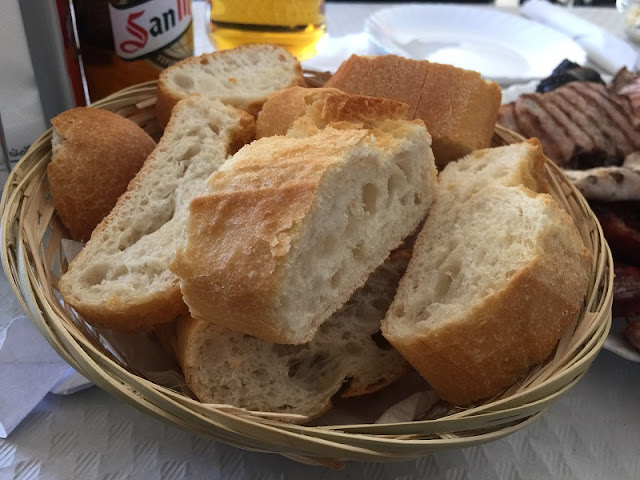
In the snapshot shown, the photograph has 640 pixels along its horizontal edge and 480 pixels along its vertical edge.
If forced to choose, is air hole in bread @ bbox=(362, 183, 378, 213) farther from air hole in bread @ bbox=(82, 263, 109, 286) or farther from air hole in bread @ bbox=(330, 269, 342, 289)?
air hole in bread @ bbox=(82, 263, 109, 286)

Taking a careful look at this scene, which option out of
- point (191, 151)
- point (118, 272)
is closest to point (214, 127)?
point (191, 151)

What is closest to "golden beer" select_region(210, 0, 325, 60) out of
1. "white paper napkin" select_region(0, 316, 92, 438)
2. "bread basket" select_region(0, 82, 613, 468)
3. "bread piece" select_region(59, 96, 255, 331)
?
"bread piece" select_region(59, 96, 255, 331)

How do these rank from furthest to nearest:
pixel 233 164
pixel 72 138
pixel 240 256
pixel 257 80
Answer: pixel 257 80, pixel 72 138, pixel 233 164, pixel 240 256

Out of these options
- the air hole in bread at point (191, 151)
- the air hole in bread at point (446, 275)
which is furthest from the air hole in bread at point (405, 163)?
the air hole in bread at point (191, 151)

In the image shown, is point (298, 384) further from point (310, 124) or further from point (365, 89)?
point (365, 89)

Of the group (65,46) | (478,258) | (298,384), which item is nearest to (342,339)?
(298,384)
